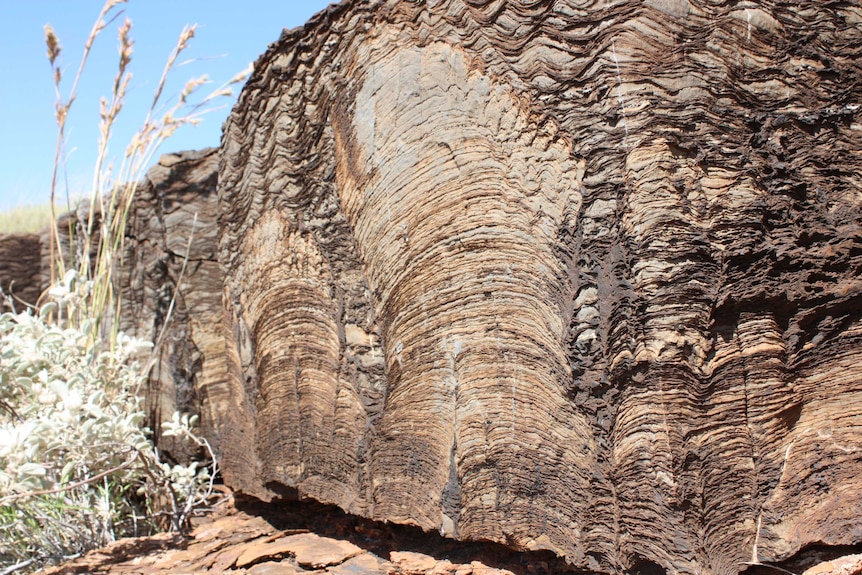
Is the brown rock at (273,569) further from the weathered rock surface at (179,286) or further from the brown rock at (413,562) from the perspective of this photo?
the weathered rock surface at (179,286)

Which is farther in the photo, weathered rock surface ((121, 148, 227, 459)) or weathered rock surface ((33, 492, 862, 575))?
weathered rock surface ((121, 148, 227, 459))

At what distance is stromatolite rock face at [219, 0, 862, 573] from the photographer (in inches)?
62.9

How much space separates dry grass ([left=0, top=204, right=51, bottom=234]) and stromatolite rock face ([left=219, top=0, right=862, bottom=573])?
338 inches

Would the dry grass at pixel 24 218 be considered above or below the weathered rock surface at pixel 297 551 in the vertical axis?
above

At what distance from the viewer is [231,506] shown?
3.10m

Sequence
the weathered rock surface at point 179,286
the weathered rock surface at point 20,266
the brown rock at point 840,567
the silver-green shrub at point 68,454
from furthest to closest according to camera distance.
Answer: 1. the weathered rock surface at point 20,266
2. the weathered rock surface at point 179,286
3. the silver-green shrub at point 68,454
4. the brown rock at point 840,567

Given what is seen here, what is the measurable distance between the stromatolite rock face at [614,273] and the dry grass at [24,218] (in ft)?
28.1

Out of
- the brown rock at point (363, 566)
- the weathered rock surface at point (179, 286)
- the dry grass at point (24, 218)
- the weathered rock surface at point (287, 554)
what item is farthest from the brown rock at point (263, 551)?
the dry grass at point (24, 218)

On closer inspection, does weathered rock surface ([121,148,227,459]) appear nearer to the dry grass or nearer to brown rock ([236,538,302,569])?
brown rock ([236,538,302,569])

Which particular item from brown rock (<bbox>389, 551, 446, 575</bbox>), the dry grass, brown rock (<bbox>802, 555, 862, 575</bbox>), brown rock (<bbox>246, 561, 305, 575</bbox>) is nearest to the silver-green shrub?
brown rock (<bbox>246, 561, 305, 575</bbox>)

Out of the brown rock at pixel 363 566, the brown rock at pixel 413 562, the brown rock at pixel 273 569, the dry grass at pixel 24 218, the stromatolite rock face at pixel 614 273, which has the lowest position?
the brown rock at pixel 273 569

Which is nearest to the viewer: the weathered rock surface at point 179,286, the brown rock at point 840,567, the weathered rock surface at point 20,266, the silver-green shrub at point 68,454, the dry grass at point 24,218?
the brown rock at point 840,567

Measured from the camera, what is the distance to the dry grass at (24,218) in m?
9.62

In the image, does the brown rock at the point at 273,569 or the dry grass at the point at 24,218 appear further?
the dry grass at the point at 24,218
